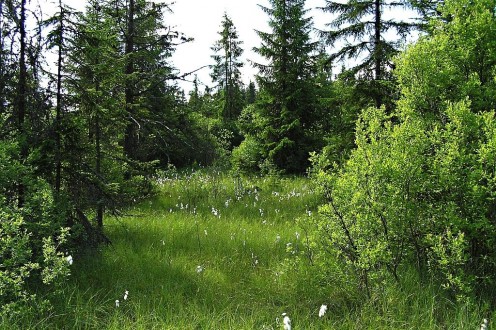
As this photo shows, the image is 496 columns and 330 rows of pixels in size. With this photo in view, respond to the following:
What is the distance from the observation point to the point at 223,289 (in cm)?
461

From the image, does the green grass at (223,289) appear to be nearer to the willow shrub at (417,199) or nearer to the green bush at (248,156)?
the willow shrub at (417,199)

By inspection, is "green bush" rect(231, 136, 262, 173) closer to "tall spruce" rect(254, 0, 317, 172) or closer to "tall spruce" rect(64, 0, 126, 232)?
"tall spruce" rect(254, 0, 317, 172)

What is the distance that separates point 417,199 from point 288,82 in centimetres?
1118

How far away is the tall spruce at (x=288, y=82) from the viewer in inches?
573

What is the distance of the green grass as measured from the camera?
3.64 m

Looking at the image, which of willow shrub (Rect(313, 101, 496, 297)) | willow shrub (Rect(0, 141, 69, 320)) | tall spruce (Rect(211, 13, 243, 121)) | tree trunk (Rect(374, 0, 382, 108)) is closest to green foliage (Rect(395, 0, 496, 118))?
willow shrub (Rect(313, 101, 496, 297))

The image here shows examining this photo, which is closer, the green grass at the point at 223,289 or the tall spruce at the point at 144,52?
the green grass at the point at 223,289

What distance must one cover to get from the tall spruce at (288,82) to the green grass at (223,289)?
25.5ft

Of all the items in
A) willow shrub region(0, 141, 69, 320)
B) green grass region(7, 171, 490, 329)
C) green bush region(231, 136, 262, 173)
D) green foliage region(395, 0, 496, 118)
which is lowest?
green grass region(7, 171, 490, 329)

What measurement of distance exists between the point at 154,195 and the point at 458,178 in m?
8.19

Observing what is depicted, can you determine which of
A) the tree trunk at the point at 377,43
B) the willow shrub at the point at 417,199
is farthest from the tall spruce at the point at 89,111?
the tree trunk at the point at 377,43

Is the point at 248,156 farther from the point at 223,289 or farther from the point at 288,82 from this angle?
the point at 223,289

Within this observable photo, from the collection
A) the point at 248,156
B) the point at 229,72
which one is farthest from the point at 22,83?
the point at 229,72

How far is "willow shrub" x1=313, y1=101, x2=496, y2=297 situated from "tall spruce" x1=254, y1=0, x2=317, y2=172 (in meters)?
10.3
